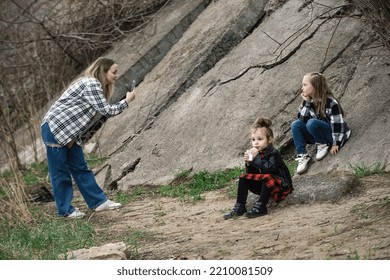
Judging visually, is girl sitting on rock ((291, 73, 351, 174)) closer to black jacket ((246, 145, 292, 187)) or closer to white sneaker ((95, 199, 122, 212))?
black jacket ((246, 145, 292, 187))

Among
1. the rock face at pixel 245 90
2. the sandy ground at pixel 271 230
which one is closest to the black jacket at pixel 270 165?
the sandy ground at pixel 271 230

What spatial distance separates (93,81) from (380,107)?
8.78ft

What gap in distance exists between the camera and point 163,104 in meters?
9.88

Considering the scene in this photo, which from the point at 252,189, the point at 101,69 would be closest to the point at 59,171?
the point at 101,69

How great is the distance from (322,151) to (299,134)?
26 centimetres

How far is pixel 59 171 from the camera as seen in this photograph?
24.4 feet

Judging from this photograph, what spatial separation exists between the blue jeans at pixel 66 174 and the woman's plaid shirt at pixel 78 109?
0.37 ft

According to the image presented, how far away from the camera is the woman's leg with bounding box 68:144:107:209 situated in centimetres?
752

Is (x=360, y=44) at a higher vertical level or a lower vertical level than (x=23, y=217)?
lower

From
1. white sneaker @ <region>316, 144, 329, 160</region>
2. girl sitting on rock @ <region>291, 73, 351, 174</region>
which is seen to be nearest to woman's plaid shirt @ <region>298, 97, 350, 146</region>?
girl sitting on rock @ <region>291, 73, 351, 174</region>
